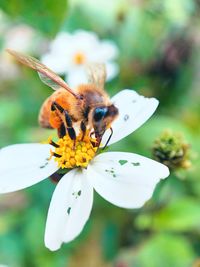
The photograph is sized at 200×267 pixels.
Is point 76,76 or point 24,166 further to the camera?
point 76,76

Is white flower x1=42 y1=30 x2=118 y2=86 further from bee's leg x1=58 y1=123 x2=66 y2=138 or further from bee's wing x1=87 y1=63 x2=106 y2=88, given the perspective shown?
bee's leg x1=58 y1=123 x2=66 y2=138

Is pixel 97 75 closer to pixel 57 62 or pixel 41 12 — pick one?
pixel 41 12

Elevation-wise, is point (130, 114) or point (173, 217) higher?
point (130, 114)

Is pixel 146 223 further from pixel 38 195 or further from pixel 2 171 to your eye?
pixel 2 171

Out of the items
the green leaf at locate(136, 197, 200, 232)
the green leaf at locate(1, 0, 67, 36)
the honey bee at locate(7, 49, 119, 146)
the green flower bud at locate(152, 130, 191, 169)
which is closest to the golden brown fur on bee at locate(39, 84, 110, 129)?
the honey bee at locate(7, 49, 119, 146)

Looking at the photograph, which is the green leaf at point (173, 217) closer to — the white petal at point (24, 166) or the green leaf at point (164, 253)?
the green leaf at point (164, 253)

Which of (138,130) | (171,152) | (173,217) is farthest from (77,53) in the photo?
(171,152)

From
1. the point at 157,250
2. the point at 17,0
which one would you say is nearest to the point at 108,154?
the point at 17,0

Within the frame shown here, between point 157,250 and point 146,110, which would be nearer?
point 146,110

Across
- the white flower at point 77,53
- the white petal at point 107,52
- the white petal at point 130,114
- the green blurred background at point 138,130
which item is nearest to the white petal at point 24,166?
the white petal at point 130,114
